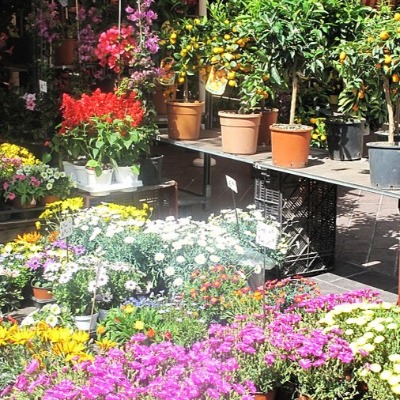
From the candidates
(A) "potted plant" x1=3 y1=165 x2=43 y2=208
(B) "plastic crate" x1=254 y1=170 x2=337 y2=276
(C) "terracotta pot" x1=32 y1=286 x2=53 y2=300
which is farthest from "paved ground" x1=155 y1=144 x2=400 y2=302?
(C) "terracotta pot" x1=32 y1=286 x2=53 y2=300

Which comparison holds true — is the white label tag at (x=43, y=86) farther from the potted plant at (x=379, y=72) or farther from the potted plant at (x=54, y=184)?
the potted plant at (x=379, y=72)

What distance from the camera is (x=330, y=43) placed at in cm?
527

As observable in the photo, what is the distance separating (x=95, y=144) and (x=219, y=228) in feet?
4.60

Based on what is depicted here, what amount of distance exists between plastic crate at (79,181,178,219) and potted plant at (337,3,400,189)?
1.71 metres

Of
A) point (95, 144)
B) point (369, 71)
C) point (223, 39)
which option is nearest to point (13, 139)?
point (95, 144)

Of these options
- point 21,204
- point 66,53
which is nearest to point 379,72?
point 21,204

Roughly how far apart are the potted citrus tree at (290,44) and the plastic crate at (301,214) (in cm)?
22

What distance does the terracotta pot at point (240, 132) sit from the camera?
5492 millimetres

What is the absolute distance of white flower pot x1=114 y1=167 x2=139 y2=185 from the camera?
563cm

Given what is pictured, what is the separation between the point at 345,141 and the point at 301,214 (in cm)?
60

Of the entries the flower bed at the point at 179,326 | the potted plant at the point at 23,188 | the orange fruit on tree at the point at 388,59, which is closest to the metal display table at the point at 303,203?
the flower bed at the point at 179,326

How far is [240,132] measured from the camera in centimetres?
550

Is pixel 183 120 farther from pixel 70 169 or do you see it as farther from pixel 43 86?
pixel 43 86

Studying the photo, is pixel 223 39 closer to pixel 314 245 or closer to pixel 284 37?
pixel 284 37
